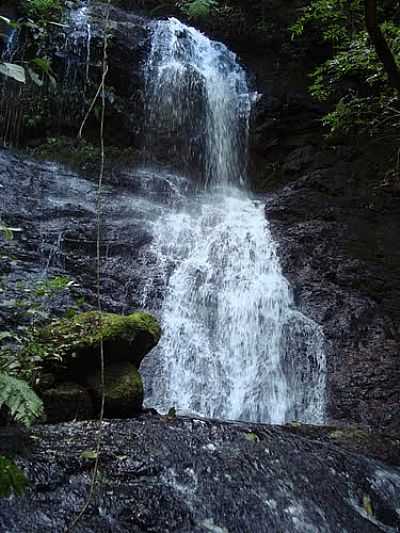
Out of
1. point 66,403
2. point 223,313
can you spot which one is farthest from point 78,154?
point 66,403

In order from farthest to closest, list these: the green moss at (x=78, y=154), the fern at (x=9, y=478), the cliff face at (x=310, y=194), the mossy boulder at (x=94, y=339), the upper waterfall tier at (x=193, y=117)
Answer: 1. the upper waterfall tier at (x=193, y=117)
2. the green moss at (x=78, y=154)
3. the cliff face at (x=310, y=194)
4. the mossy boulder at (x=94, y=339)
5. the fern at (x=9, y=478)

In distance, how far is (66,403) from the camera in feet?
15.3

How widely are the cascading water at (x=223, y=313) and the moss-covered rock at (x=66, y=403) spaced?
8.07 feet

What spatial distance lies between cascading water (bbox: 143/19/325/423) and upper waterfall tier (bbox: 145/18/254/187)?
0.16 feet

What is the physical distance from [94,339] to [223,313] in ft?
12.2

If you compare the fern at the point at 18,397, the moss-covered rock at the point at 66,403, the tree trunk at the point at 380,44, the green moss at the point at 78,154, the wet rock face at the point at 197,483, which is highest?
the green moss at the point at 78,154

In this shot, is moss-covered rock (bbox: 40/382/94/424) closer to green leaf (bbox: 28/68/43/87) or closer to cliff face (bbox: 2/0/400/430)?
green leaf (bbox: 28/68/43/87)

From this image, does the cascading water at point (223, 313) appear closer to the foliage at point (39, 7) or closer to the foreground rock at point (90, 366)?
the foreground rock at point (90, 366)

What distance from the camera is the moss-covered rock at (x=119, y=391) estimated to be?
492 centimetres

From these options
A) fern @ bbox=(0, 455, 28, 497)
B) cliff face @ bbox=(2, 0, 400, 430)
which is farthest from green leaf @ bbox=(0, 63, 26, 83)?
cliff face @ bbox=(2, 0, 400, 430)

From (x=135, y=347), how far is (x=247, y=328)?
10.3ft

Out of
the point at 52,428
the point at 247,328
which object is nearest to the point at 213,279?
the point at 247,328

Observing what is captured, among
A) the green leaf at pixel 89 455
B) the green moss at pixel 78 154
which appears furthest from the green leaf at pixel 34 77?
the green moss at pixel 78 154

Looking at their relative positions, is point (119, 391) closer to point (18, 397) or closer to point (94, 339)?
point (94, 339)
